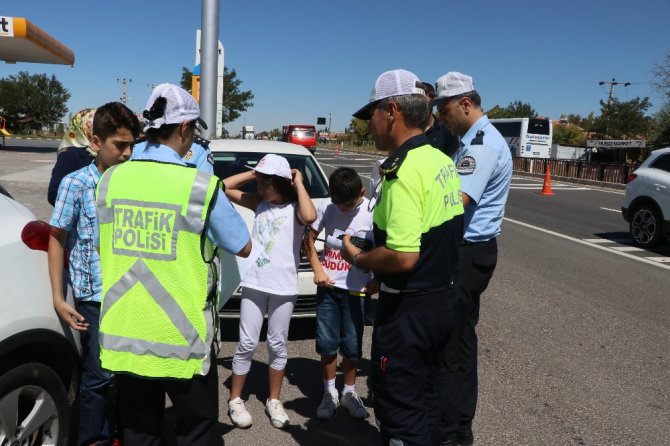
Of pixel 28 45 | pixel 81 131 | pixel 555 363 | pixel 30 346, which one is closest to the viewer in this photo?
pixel 30 346

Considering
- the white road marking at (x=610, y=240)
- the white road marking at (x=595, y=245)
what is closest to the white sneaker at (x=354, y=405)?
the white road marking at (x=595, y=245)

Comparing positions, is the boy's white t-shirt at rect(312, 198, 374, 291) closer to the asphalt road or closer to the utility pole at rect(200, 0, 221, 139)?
the asphalt road

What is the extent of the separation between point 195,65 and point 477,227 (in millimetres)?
9231

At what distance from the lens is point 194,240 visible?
211cm

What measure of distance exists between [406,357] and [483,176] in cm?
110

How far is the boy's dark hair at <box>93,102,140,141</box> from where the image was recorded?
2.72 m

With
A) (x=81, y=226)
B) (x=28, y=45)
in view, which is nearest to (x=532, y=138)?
(x=28, y=45)

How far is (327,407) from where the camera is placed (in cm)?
363

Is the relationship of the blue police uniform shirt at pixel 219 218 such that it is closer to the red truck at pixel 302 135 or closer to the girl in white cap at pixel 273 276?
the girl in white cap at pixel 273 276

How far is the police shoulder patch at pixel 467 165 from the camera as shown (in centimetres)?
298

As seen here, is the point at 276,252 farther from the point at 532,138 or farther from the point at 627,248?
the point at 532,138

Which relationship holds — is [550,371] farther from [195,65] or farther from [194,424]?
[195,65]

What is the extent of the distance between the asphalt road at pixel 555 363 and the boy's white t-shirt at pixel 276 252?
86 centimetres

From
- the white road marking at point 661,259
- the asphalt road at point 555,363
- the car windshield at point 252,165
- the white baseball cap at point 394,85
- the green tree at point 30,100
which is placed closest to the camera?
the white baseball cap at point 394,85
